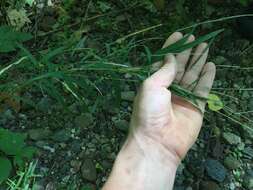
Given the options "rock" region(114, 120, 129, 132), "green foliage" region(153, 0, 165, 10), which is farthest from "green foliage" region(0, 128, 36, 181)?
"green foliage" region(153, 0, 165, 10)

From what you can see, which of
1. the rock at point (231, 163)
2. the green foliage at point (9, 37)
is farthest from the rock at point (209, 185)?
the green foliage at point (9, 37)

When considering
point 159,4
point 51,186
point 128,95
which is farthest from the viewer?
point 159,4

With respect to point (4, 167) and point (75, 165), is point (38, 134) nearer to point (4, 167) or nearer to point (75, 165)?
point (75, 165)

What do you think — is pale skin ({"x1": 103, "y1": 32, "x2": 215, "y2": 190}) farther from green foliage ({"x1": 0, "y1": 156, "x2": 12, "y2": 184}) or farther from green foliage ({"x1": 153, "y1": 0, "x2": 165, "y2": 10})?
green foliage ({"x1": 153, "y1": 0, "x2": 165, "y2": 10})

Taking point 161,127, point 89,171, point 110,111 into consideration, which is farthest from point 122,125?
point 161,127

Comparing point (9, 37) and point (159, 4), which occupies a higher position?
point (9, 37)
